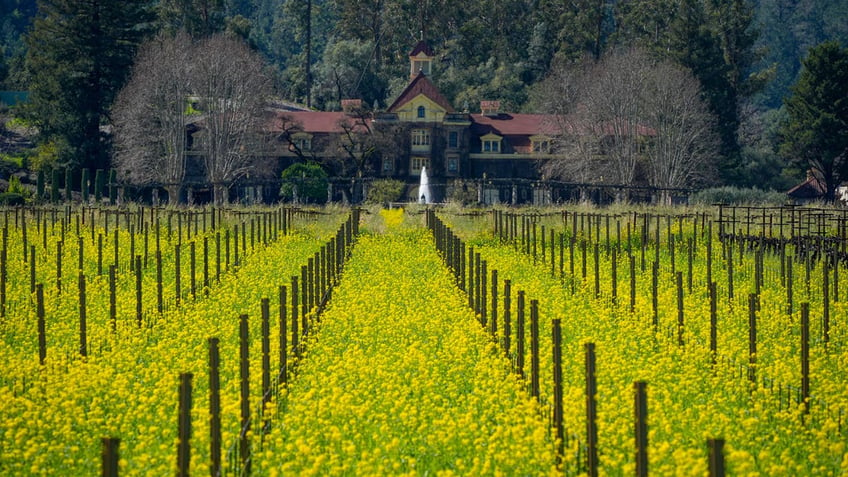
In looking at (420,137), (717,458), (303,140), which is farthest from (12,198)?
(717,458)

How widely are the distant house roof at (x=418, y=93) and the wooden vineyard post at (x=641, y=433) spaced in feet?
253

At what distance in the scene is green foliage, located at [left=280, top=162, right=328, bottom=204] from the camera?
74125mm

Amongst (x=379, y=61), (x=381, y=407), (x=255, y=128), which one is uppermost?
(x=379, y=61)

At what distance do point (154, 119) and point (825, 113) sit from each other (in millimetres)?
38444

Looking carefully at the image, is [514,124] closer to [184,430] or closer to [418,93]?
[418,93]

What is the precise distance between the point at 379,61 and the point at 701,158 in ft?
144

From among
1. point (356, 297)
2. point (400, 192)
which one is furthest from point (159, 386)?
point (400, 192)

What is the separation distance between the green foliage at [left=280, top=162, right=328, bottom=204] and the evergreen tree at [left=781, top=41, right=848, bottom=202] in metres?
27.9

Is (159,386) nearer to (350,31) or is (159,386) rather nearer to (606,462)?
(606,462)

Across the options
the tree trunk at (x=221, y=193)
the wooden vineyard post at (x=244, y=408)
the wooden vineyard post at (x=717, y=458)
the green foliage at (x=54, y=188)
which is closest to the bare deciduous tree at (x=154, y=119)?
the tree trunk at (x=221, y=193)

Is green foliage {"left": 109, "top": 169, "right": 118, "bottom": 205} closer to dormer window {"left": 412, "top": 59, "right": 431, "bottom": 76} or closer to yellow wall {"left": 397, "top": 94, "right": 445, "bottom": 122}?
yellow wall {"left": 397, "top": 94, "right": 445, "bottom": 122}

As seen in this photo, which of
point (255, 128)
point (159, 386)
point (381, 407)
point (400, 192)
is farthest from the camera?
point (400, 192)

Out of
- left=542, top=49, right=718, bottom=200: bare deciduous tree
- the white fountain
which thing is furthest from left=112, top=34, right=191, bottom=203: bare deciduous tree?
left=542, top=49, right=718, bottom=200: bare deciduous tree

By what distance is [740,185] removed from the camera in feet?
264
